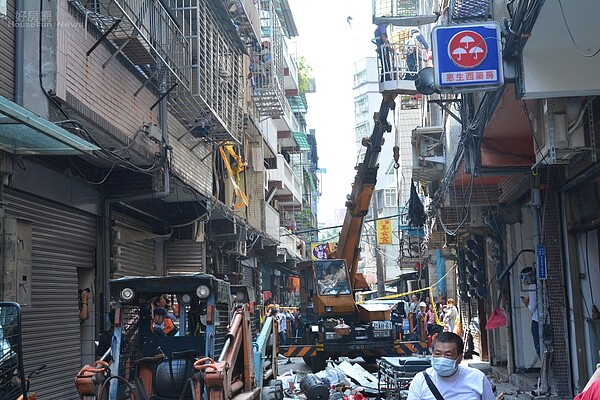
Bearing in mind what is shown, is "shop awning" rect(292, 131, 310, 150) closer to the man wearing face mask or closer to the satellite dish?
the satellite dish

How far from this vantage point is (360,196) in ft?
65.4

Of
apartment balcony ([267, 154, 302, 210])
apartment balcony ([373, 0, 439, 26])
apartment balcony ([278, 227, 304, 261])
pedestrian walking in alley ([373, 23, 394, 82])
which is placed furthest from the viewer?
apartment balcony ([278, 227, 304, 261])

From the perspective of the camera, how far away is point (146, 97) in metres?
14.5

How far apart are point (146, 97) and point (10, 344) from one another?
9078 millimetres

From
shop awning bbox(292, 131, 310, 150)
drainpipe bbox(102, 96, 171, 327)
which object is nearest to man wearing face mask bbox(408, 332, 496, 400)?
drainpipe bbox(102, 96, 171, 327)

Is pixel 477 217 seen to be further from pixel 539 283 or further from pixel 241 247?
pixel 241 247

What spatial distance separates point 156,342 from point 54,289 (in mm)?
4195

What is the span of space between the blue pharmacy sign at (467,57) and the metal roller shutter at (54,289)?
5992 mm

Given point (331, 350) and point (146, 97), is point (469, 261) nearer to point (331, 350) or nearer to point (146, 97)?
point (331, 350)

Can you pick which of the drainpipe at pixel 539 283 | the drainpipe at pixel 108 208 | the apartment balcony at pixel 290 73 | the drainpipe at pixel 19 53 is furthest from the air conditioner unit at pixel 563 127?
the apartment balcony at pixel 290 73

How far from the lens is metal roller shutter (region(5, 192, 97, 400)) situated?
11.6 metres

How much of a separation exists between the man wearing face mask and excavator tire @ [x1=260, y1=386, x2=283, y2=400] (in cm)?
529

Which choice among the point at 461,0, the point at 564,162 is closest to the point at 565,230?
the point at 564,162

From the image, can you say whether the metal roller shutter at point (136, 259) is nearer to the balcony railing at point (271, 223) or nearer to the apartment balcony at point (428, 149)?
the apartment balcony at point (428, 149)
